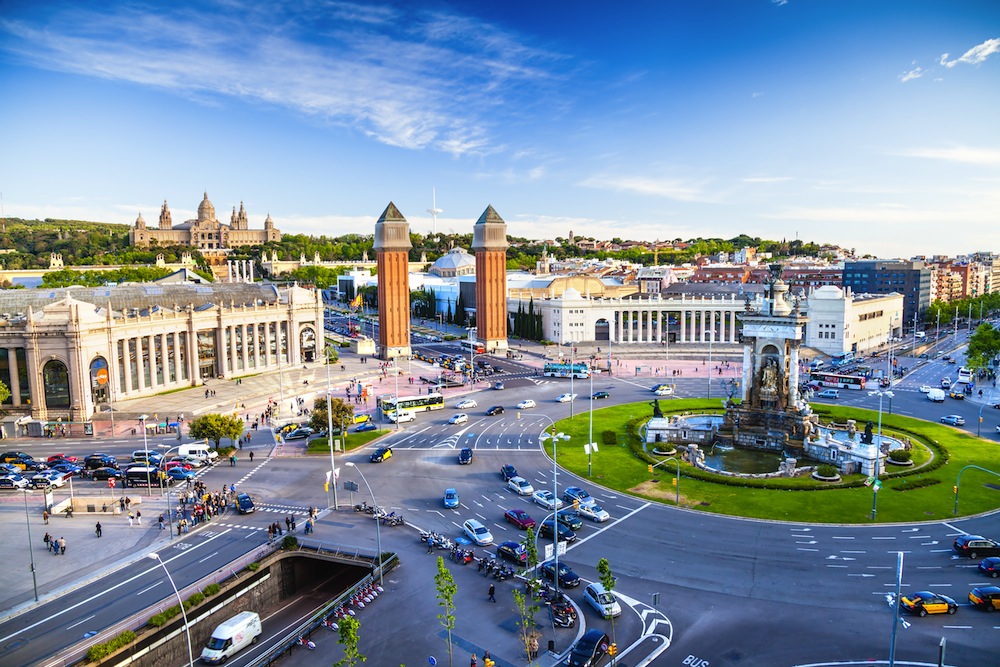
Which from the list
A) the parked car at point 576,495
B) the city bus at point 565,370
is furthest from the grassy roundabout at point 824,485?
the city bus at point 565,370

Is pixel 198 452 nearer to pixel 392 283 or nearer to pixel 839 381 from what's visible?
pixel 392 283

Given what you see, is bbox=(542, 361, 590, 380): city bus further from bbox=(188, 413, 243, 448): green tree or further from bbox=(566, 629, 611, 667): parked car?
bbox=(566, 629, 611, 667): parked car

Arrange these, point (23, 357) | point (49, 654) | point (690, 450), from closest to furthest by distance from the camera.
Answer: point (49, 654) < point (690, 450) < point (23, 357)

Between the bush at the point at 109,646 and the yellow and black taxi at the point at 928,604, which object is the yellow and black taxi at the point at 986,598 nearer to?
the yellow and black taxi at the point at 928,604

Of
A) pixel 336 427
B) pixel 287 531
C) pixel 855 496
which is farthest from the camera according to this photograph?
pixel 336 427

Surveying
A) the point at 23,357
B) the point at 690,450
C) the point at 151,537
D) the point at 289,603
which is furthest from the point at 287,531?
the point at 23,357

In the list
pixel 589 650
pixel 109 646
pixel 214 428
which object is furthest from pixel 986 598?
pixel 214 428

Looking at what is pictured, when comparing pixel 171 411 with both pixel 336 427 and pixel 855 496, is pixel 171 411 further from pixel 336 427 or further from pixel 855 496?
pixel 855 496
